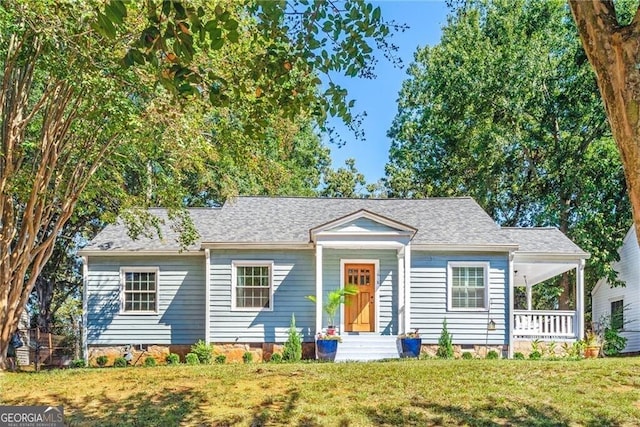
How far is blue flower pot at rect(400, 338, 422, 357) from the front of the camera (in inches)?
478

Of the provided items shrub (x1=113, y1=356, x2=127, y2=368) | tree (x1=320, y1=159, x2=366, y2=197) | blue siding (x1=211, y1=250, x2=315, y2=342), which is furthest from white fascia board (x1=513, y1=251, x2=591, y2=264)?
tree (x1=320, y1=159, x2=366, y2=197)

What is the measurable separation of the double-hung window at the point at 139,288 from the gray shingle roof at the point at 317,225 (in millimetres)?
636

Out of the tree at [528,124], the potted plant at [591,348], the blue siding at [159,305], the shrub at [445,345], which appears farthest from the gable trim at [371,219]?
the tree at [528,124]

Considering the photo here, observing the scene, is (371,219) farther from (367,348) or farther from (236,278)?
(236,278)

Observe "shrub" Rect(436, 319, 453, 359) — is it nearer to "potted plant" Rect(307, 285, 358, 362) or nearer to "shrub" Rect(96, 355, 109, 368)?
"potted plant" Rect(307, 285, 358, 362)

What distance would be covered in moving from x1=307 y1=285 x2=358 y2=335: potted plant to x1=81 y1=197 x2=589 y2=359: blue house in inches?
8.8

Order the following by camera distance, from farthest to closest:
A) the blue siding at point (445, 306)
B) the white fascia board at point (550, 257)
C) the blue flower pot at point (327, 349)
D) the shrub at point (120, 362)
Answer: the white fascia board at point (550, 257)
the blue siding at point (445, 306)
the shrub at point (120, 362)
the blue flower pot at point (327, 349)

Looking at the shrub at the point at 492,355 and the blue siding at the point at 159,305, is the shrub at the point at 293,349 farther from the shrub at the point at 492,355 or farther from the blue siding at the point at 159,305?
the shrub at the point at 492,355

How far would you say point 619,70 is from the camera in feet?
8.87

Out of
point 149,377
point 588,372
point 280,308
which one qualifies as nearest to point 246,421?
point 149,377

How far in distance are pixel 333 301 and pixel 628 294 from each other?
1013cm

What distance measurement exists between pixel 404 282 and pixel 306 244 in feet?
8.59

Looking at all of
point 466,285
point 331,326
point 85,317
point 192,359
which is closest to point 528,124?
point 466,285

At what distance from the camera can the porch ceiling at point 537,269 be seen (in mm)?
13953
